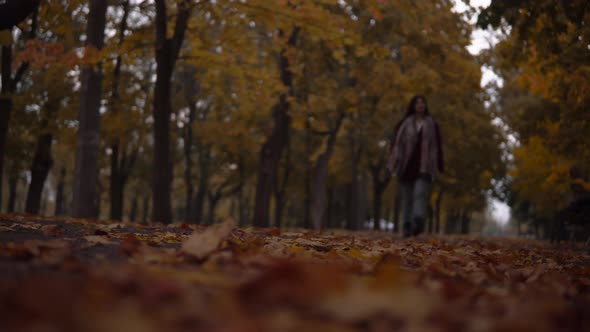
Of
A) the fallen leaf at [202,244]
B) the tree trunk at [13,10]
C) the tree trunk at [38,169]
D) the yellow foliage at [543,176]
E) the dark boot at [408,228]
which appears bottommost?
the fallen leaf at [202,244]

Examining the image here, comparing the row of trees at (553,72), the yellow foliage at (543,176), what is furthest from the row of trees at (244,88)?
the row of trees at (553,72)

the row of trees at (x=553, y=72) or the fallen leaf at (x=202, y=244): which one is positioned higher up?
the row of trees at (x=553, y=72)

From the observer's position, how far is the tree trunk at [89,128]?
9828mm

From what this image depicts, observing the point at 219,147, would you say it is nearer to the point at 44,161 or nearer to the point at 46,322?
the point at 44,161

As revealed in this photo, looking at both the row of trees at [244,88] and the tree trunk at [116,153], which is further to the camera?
the tree trunk at [116,153]

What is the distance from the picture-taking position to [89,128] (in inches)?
385

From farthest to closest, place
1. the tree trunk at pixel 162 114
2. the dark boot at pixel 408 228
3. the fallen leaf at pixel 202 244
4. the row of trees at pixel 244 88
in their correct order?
the tree trunk at pixel 162 114 < the row of trees at pixel 244 88 < the dark boot at pixel 408 228 < the fallen leaf at pixel 202 244

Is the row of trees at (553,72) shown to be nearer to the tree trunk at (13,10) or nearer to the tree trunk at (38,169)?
the tree trunk at (13,10)

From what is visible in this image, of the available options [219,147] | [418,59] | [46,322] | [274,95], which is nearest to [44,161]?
[274,95]

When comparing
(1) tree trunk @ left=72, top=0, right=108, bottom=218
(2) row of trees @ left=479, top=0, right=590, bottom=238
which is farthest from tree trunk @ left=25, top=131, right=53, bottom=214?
(2) row of trees @ left=479, top=0, right=590, bottom=238

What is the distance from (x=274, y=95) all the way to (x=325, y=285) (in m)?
13.3

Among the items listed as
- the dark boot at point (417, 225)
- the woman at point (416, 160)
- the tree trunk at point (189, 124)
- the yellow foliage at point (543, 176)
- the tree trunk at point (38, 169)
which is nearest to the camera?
the woman at point (416, 160)

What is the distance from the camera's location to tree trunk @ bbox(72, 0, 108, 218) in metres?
9.83

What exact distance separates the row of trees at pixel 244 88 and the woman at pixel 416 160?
175 cm
